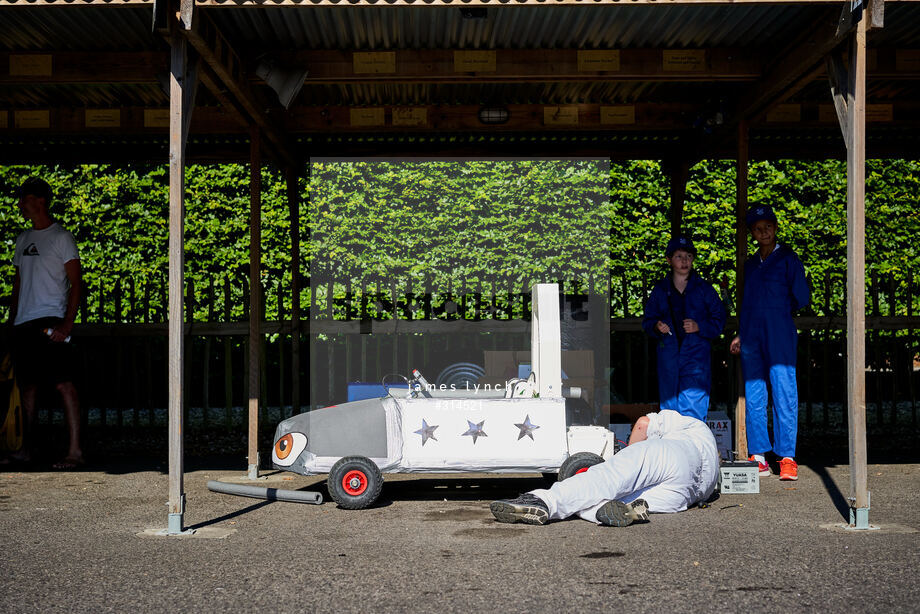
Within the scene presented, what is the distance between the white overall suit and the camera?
228 inches

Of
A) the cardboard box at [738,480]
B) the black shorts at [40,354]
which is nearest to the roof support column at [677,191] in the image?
the cardboard box at [738,480]

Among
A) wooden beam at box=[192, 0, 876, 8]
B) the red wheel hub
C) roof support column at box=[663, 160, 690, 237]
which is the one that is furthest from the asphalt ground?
roof support column at box=[663, 160, 690, 237]

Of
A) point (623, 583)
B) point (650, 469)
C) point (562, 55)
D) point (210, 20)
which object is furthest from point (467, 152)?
point (623, 583)

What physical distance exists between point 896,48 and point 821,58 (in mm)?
1509

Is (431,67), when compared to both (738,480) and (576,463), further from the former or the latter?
(738,480)

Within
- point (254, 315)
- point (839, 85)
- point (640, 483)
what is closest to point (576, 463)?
point (640, 483)

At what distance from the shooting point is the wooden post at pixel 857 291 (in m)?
5.71

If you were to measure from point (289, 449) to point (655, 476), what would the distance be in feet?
7.60

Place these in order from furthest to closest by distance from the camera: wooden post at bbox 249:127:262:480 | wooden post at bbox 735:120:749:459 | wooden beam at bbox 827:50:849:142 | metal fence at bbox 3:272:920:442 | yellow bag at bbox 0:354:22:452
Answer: metal fence at bbox 3:272:920:442 < yellow bag at bbox 0:354:22:452 < wooden post at bbox 735:120:749:459 < wooden post at bbox 249:127:262:480 < wooden beam at bbox 827:50:849:142

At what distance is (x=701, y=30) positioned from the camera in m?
7.13

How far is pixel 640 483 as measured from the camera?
19.5 ft

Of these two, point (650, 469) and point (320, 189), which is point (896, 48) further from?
point (320, 189)

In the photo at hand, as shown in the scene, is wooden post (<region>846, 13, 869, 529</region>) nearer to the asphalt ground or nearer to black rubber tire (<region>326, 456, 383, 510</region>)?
the asphalt ground

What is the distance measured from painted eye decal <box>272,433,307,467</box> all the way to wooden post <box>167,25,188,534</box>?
2.63ft
